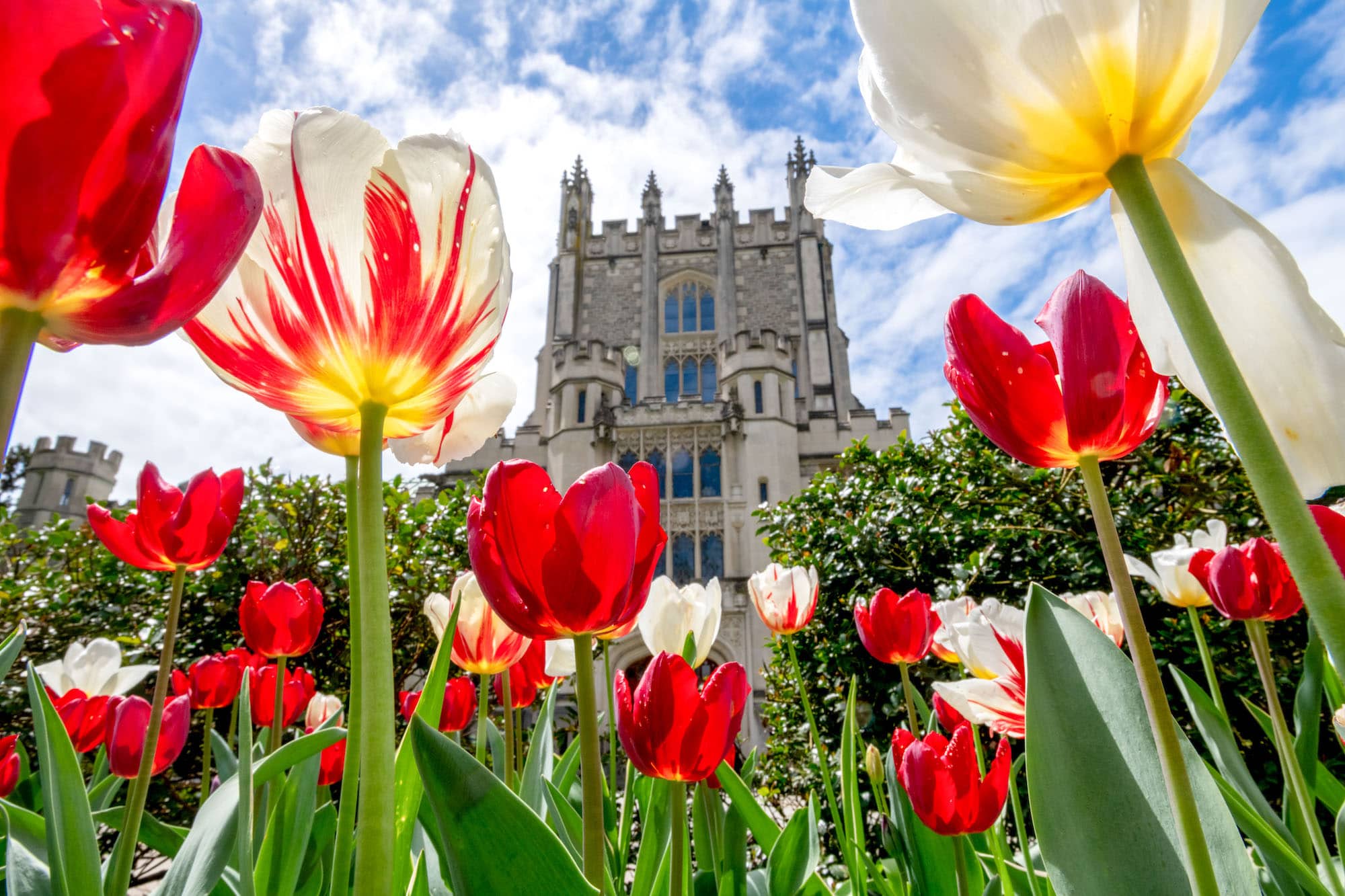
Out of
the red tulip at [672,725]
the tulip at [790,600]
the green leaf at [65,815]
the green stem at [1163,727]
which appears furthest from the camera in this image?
the tulip at [790,600]

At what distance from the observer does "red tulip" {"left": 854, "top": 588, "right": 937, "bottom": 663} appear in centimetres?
147

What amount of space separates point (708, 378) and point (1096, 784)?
2071cm

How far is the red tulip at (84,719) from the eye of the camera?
5.08 ft

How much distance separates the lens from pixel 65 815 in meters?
0.72

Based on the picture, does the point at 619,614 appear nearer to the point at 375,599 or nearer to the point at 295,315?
the point at 375,599

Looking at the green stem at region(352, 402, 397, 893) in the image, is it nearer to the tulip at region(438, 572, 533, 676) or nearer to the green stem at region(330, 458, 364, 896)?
the green stem at region(330, 458, 364, 896)

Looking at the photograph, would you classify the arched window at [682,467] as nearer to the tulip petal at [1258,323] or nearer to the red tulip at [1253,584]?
the red tulip at [1253,584]

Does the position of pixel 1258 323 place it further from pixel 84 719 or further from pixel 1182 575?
pixel 84 719

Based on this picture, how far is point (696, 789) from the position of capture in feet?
4.14

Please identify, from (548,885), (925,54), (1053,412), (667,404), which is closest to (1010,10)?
(925,54)

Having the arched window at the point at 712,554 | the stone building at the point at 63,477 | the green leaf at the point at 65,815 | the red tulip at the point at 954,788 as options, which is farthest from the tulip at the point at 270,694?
the stone building at the point at 63,477

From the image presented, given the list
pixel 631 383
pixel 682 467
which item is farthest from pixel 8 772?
pixel 631 383

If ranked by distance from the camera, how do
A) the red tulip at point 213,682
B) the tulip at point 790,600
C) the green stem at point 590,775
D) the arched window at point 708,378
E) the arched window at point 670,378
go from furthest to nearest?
the arched window at point 670,378 < the arched window at point 708,378 < the tulip at point 790,600 < the red tulip at point 213,682 < the green stem at point 590,775

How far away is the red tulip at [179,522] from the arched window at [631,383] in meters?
19.5
